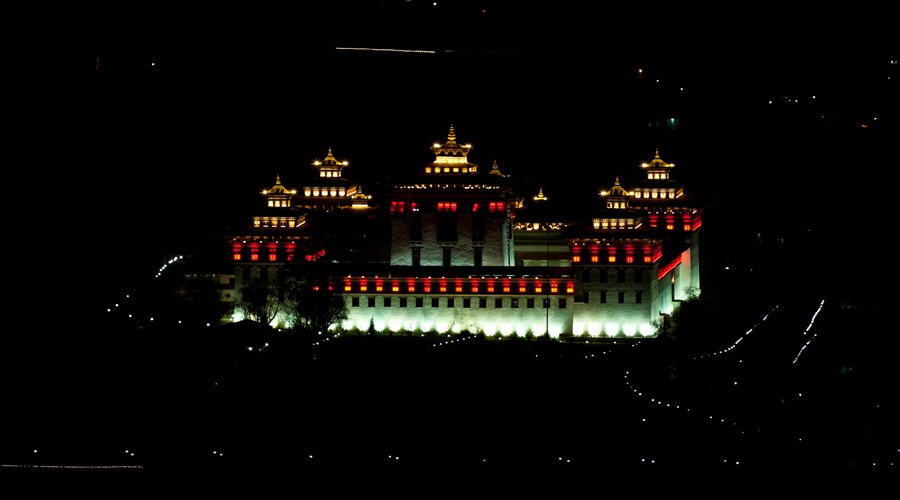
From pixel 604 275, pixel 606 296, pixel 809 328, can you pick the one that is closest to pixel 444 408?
pixel 809 328

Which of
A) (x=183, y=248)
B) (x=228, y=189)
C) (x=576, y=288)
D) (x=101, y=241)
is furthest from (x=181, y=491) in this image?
(x=228, y=189)

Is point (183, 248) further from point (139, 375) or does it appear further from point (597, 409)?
point (597, 409)

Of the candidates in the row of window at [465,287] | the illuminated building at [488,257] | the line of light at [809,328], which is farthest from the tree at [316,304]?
the line of light at [809,328]

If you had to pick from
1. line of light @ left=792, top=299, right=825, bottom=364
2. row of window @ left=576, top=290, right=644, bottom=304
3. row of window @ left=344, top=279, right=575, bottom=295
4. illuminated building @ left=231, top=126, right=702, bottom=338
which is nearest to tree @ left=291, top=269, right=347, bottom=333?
illuminated building @ left=231, top=126, right=702, bottom=338

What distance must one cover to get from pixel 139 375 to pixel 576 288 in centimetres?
1601

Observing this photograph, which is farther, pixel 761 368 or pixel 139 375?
pixel 761 368

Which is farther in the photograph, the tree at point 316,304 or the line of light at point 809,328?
the tree at point 316,304

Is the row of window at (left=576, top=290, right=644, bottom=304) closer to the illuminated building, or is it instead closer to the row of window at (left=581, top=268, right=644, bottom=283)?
the illuminated building

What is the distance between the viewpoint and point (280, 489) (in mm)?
14695

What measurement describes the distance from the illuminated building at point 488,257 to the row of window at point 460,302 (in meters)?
0.03

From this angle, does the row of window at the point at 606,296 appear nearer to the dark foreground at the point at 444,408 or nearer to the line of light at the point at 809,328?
the dark foreground at the point at 444,408

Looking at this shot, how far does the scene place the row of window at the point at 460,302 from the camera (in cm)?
3341

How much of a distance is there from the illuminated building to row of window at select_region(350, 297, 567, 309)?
0.03 metres

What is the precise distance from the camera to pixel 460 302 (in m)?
33.8
